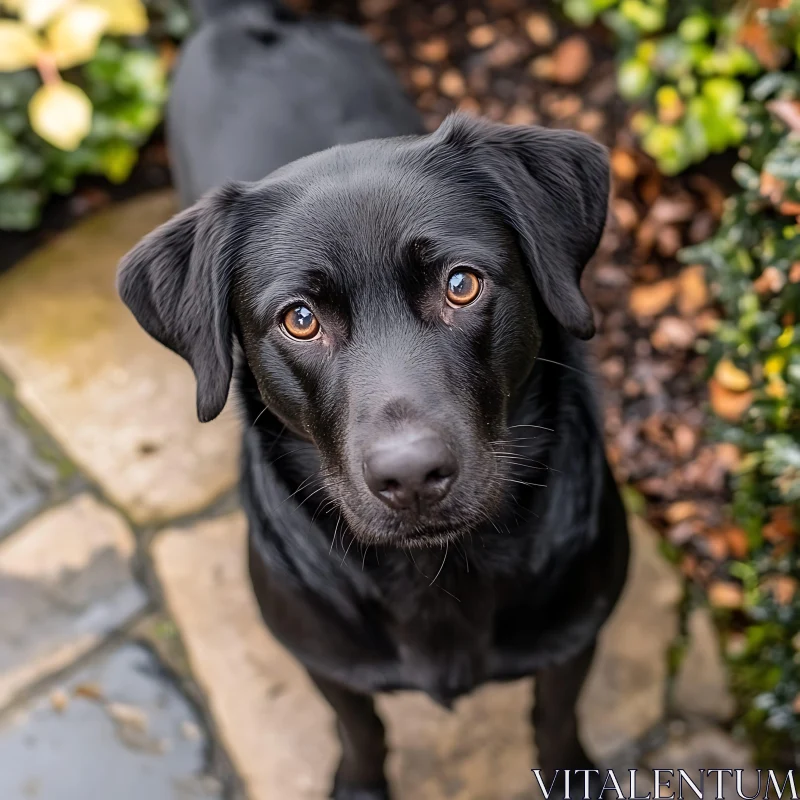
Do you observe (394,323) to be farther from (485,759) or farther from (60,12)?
(60,12)

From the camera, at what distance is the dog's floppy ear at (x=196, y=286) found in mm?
1796

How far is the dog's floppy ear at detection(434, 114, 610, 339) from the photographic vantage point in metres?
1.74

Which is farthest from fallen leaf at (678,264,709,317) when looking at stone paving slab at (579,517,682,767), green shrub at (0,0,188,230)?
green shrub at (0,0,188,230)

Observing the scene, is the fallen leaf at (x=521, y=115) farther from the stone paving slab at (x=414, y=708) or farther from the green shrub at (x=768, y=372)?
the stone paving slab at (x=414, y=708)

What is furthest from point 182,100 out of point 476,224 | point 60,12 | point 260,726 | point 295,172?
point 260,726

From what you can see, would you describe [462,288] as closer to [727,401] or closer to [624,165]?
[727,401]

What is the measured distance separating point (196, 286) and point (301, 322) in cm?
25

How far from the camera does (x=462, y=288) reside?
5.51 ft

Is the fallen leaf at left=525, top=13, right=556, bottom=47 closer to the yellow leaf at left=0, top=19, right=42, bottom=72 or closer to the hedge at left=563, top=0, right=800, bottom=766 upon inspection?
the hedge at left=563, top=0, right=800, bottom=766

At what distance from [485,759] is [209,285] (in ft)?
4.92

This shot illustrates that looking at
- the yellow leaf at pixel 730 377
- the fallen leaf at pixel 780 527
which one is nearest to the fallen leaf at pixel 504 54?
the yellow leaf at pixel 730 377

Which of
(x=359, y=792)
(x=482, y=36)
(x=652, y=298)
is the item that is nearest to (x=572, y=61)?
(x=482, y=36)

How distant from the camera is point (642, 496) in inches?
119

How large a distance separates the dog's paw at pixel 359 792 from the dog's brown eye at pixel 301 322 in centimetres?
129
